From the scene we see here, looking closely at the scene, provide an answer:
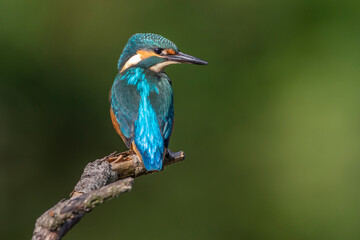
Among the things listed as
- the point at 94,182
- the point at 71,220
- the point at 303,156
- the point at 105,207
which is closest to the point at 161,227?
the point at 105,207

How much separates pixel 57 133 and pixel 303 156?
238 centimetres

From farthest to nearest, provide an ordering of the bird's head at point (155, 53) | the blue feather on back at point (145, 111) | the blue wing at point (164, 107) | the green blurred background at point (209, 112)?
the green blurred background at point (209, 112) < the bird's head at point (155, 53) < the blue wing at point (164, 107) < the blue feather on back at point (145, 111)

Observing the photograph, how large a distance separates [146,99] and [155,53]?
0.40m

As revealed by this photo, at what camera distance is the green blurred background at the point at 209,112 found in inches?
207

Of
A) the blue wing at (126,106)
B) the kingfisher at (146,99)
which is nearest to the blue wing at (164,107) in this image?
the kingfisher at (146,99)

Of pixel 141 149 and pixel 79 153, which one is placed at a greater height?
pixel 141 149

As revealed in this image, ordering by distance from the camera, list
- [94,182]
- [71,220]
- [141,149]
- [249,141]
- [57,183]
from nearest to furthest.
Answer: [71,220], [94,182], [141,149], [57,183], [249,141]

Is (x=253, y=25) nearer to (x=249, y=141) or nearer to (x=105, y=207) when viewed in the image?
(x=249, y=141)

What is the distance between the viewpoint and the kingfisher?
309cm

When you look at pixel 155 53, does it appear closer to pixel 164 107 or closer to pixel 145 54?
pixel 145 54

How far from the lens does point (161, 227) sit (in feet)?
17.2

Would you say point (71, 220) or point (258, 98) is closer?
point (71, 220)

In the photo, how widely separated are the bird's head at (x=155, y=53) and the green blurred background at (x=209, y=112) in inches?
73.9

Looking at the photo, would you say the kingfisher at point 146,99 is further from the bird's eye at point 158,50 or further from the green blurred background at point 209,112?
the green blurred background at point 209,112
